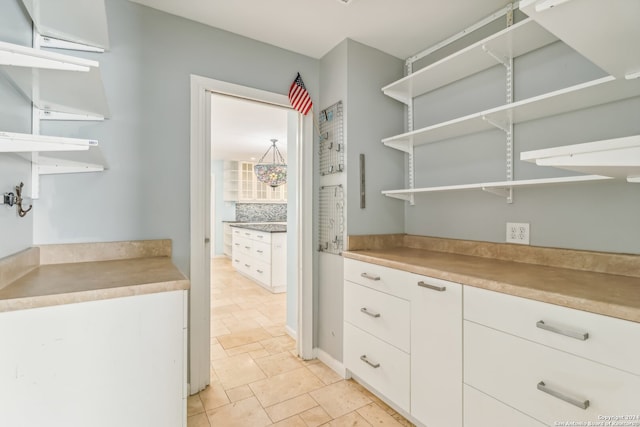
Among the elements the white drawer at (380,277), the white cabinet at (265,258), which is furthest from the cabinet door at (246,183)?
the white drawer at (380,277)

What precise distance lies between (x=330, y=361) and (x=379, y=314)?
0.74 metres

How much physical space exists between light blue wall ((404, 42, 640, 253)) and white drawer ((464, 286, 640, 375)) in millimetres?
670

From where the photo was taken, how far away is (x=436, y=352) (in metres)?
1.46

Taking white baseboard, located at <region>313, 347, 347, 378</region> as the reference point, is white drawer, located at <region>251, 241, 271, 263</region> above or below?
above

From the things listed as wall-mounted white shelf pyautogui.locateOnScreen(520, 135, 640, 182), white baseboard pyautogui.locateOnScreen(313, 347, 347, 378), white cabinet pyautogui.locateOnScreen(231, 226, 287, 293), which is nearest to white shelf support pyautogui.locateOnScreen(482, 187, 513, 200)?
wall-mounted white shelf pyautogui.locateOnScreen(520, 135, 640, 182)

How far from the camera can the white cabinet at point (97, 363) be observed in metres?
0.91

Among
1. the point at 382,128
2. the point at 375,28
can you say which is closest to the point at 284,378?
the point at 382,128

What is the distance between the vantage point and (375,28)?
2031 millimetres

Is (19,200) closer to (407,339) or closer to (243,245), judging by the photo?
(407,339)

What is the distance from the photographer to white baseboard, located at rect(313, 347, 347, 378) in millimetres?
2135

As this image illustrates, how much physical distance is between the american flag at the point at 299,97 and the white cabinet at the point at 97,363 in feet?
5.29

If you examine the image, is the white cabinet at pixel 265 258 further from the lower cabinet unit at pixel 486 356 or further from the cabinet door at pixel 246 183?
the lower cabinet unit at pixel 486 356

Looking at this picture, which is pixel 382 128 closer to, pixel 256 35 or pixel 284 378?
pixel 256 35

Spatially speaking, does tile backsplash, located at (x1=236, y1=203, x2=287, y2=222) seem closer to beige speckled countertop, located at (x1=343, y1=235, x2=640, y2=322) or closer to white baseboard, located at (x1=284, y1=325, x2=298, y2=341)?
Answer: white baseboard, located at (x1=284, y1=325, x2=298, y2=341)
